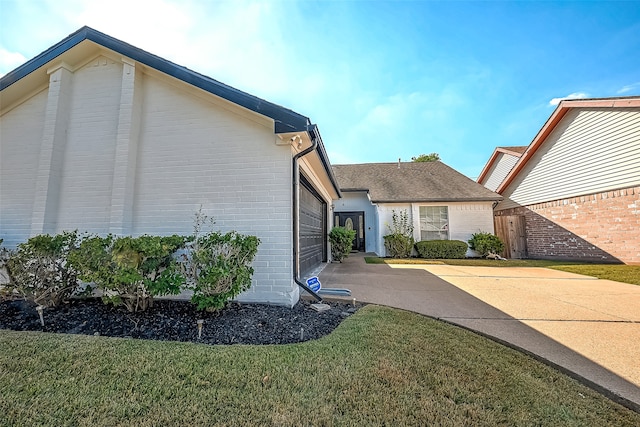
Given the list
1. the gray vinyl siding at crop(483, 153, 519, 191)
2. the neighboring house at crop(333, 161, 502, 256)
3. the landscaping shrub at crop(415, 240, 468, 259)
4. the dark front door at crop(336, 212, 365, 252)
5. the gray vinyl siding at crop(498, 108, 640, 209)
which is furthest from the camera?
the gray vinyl siding at crop(483, 153, 519, 191)

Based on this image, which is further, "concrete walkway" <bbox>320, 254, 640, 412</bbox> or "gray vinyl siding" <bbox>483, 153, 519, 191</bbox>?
"gray vinyl siding" <bbox>483, 153, 519, 191</bbox>

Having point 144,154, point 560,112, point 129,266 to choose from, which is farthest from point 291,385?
point 560,112

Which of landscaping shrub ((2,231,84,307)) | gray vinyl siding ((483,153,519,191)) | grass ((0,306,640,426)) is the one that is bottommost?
grass ((0,306,640,426))

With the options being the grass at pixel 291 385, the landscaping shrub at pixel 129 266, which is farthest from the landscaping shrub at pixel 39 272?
the grass at pixel 291 385

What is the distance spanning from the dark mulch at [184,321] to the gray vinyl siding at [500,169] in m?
16.7

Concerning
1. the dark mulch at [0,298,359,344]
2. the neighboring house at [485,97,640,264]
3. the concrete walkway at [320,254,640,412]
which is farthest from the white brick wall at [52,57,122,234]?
the neighboring house at [485,97,640,264]

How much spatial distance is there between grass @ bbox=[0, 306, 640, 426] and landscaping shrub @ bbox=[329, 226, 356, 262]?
719 cm

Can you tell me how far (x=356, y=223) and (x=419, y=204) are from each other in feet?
11.7

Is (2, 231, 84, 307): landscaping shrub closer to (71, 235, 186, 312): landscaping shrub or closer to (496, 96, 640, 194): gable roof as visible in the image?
(71, 235, 186, 312): landscaping shrub

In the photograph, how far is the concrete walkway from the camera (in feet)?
7.97

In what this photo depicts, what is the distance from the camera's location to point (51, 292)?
3863 millimetres

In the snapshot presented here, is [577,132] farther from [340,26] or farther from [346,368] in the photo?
[346,368]

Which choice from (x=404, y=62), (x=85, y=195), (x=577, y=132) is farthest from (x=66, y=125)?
(x=577, y=132)

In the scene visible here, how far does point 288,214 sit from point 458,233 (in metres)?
10.9
